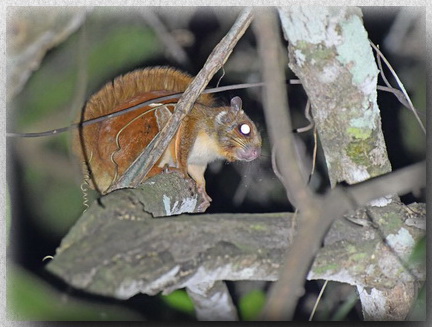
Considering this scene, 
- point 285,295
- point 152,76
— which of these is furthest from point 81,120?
point 285,295

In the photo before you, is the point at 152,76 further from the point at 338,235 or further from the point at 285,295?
the point at 285,295

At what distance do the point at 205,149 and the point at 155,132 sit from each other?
1.24 ft

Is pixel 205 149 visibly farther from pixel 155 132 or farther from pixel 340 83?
pixel 340 83

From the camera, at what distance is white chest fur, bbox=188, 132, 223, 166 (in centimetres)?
295

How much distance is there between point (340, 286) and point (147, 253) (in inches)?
37.7

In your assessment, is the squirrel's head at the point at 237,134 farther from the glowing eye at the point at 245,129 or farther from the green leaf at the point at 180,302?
the green leaf at the point at 180,302

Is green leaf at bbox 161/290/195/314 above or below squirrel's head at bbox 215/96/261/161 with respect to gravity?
below

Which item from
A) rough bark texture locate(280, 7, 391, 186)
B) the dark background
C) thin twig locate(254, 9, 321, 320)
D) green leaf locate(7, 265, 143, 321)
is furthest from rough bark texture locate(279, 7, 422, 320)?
green leaf locate(7, 265, 143, 321)

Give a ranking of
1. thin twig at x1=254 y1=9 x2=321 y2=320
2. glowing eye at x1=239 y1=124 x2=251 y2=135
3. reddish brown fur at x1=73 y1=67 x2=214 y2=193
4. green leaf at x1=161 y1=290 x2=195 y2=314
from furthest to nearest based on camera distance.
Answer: glowing eye at x1=239 y1=124 x2=251 y2=135 < reddish brown fur at x1=73 y1=67 x2=214 y2=193 < green leaf at x1=161 y1=290 x2=195 y2=314 < thin twig at x1=254 y1=9 x2=321 y2=320

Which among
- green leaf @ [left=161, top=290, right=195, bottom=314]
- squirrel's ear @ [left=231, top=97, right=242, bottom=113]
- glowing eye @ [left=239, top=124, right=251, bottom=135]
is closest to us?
green leaf @ [left=161, top=290, right=195, bottom=314]

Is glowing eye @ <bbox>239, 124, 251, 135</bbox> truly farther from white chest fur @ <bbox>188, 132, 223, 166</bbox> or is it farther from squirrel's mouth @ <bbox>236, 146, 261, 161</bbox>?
white chest fur @ <bbox>188, 132, 223, 166</bbox>

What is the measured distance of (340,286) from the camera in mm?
2457

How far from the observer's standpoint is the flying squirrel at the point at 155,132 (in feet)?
8.37

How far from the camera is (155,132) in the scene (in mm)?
2658
